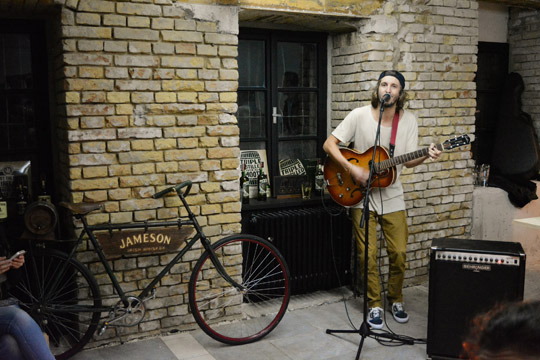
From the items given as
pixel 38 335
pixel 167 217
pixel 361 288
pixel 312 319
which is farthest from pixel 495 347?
pixel 361 288

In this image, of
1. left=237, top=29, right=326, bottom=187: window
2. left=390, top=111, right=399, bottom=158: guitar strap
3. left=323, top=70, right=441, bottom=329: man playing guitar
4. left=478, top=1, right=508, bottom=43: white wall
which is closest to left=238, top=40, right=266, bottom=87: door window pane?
left=237, top=29, right=326, bottom=187: window

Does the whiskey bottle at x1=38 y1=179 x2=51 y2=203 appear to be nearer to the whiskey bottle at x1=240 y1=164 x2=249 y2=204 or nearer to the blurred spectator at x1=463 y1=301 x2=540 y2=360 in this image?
the whiskey bottle at x1=240 y1=164 x2=249 y2=204

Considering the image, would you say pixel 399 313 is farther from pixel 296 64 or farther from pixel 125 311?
pixel 296 64

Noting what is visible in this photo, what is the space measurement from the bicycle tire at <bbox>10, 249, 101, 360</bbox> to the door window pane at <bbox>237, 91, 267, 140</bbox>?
1.92 m

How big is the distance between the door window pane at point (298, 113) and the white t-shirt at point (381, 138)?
841 mm

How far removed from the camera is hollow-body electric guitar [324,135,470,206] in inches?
163

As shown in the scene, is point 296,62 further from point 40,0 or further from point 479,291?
point 479,291

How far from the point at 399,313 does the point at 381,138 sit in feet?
4.69

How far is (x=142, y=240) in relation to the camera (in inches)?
152

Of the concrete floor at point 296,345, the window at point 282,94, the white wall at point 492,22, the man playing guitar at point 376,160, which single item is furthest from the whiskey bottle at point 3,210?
→ the white wall at point 492,22

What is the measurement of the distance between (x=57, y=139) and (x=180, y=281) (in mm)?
1422

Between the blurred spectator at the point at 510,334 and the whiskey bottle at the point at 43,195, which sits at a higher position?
the blurred spectator at the point at 510,334

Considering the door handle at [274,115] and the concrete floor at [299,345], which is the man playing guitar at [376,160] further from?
the door handle at [274,115]

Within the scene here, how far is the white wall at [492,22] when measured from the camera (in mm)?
6035
